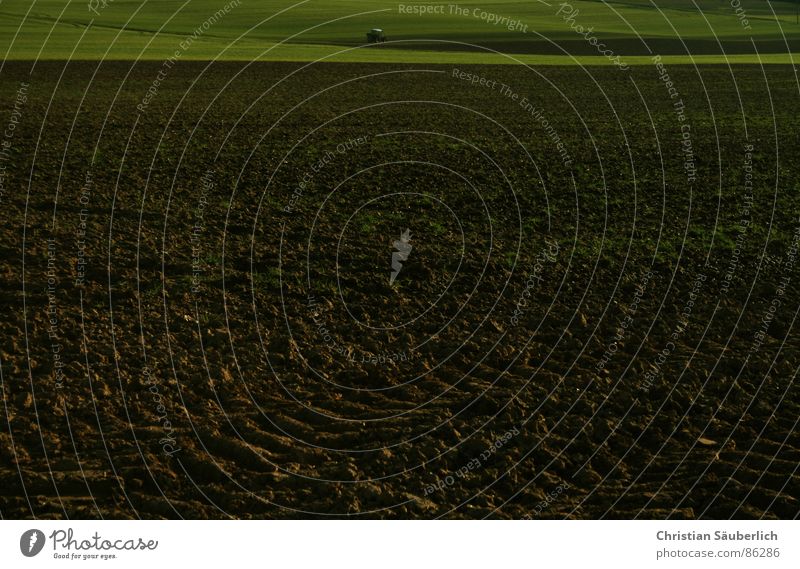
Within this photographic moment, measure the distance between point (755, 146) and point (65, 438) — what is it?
76.8 ft

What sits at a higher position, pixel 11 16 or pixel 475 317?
pixel 475 317

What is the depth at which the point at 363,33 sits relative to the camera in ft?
→ 250

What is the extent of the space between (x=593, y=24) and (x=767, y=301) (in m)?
84.4

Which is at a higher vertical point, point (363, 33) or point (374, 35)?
point (374, 35)

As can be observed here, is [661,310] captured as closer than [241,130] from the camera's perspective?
Yes

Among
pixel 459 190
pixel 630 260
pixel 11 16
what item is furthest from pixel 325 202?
pixel 11 16

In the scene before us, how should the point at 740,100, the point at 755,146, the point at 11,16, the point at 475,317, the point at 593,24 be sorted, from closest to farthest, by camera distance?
the point at 475,317
the point at 755,146
the point at 740,100
the point at 11,16
the point at 593,24

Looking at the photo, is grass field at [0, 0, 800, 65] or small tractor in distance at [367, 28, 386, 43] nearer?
grass field at [0, 0, 800, 65]

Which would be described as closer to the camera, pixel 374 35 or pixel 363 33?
pixel 374 35

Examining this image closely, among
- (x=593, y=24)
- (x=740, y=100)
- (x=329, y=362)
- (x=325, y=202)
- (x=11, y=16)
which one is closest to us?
(x=329, y=362)

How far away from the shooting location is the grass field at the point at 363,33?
57.4 m

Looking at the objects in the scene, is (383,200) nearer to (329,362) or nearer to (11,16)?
(329,362)

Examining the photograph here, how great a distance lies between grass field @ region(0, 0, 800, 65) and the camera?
5741 cm

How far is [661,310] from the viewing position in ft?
49.0
